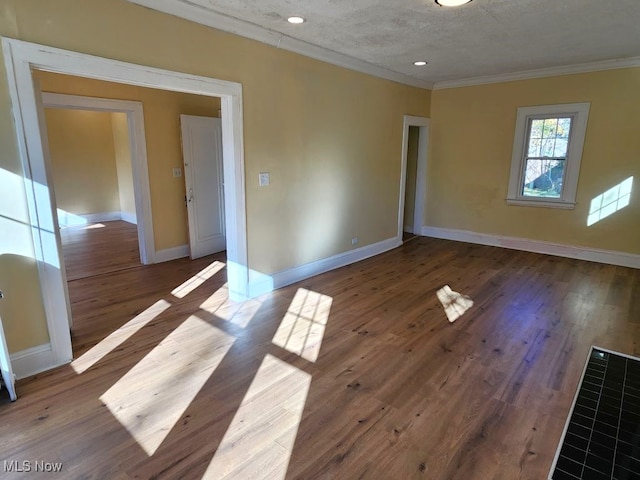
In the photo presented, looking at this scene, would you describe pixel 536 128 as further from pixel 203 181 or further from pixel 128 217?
pixel 128 217

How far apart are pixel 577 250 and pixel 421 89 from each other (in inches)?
141

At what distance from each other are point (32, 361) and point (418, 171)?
20.6 ft

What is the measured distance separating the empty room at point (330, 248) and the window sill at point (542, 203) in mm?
31

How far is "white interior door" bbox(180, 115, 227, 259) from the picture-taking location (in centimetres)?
516

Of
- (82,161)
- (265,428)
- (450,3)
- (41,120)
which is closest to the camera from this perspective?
(265,428)

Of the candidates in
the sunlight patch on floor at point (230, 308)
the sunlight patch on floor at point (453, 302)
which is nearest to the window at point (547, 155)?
the sunlight patch on floor at point (453, 302)

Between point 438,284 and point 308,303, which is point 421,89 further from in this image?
point 308,303

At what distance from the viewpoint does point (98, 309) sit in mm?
3709

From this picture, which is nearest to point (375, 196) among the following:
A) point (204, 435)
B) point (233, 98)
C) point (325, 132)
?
point (325, 132)

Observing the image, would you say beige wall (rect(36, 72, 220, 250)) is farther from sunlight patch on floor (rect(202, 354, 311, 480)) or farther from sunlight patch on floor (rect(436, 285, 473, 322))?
sunlight patch on floor (rect(436, 285, 473, 322))

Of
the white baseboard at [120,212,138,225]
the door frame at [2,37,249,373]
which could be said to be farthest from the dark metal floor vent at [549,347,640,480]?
the white baseboard at [120,212,138,225]

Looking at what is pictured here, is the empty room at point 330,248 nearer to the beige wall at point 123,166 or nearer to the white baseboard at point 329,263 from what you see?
the white baseboard at point 329,263

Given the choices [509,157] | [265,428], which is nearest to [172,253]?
[265,428]

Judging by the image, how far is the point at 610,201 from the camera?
520 cm
